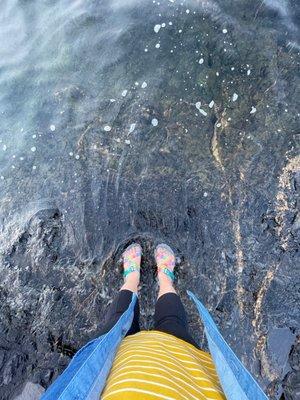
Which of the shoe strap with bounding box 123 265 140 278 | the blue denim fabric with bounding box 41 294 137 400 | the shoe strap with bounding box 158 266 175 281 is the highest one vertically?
the blue denim fabric with bounding box 41 294 137 400

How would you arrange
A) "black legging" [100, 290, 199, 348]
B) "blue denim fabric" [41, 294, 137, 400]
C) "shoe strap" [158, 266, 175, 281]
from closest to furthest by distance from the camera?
"blue denim fabric" [41, 294, 137, 400] < "black legging" [100, 290, 199, 348] < "shoe strap" [158, 266, 175, 281]

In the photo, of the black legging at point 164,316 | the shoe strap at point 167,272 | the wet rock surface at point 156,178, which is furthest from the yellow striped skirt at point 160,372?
the wet rock surface at point 156,178

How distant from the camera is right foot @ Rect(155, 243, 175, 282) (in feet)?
8.96

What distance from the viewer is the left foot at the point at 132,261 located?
2752 mm

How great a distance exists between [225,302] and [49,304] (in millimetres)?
1323

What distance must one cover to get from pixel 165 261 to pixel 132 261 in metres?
0.25

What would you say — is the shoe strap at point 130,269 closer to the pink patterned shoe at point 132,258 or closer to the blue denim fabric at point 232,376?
the pink patterned shoe at point 132,258

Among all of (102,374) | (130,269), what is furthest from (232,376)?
(130,269)

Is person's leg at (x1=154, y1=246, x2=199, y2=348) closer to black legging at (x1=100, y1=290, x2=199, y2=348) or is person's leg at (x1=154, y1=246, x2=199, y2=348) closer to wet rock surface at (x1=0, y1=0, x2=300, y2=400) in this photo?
black legging at (x1=100, y1=290, x2=199, y2=348)

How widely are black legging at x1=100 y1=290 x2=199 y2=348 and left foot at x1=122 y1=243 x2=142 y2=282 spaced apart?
250mm

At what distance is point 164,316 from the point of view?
7.51 feet

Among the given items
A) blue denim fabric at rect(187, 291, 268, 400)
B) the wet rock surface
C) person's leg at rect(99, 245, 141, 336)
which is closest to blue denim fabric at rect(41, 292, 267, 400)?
blue denim fabric at rect(187, 291, 268, 400)

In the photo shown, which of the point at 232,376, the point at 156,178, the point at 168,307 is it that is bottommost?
the point at 168,307

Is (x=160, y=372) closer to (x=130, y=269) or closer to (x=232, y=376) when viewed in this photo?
(x=232, y=376)
